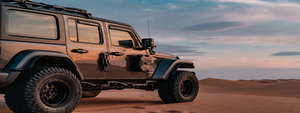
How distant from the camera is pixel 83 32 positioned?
6184mm

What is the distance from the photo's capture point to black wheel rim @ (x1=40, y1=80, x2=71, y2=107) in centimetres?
506

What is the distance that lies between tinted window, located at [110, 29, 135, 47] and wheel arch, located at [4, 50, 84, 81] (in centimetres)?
135

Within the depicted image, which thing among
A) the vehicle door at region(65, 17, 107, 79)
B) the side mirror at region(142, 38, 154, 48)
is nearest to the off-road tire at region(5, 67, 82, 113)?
the vehicle door at region(65, 17, 107, 79)

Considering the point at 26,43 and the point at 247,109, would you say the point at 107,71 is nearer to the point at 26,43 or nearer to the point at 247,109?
the point at 26,43

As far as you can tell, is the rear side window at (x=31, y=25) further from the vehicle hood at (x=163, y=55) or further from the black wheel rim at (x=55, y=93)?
the vehicle hood at (x=163, y=55)

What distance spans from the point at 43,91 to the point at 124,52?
229 cm

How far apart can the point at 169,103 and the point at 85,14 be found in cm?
310

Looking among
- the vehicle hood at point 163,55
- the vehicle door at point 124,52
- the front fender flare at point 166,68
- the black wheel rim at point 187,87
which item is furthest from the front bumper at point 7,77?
the black wheel rim at point 187,87

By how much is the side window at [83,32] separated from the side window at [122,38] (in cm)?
45

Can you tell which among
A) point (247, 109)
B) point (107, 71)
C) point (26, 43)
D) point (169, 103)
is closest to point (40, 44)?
point (26, 43)

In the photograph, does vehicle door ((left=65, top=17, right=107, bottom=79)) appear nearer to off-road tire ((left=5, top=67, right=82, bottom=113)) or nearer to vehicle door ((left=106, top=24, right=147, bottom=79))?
vehicle door ((left=106, top=24, right=147, bottom=79))

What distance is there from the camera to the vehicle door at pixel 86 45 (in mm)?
5820

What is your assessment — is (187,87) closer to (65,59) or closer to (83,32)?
(83,32)

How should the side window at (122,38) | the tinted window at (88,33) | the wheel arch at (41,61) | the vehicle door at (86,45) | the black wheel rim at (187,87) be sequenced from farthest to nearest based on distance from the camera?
1. the black wheel rim at (187,87)
2. the side window at (122,38)
3. the tinted window at (88,33)
4. the vehicle door at (86,45)
5. the wheel arch at (41,61)
